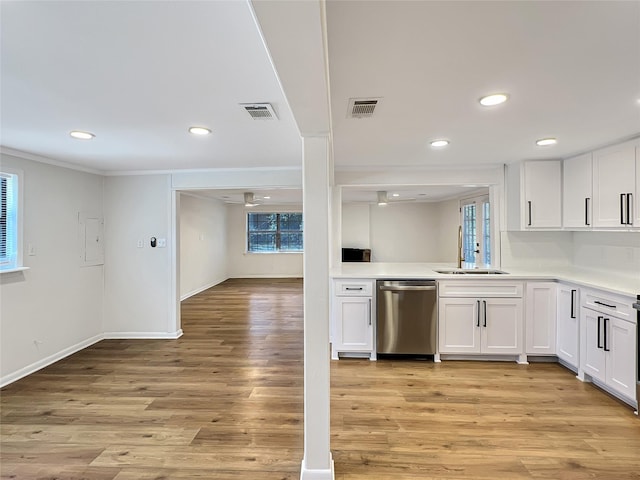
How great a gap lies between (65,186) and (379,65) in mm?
3860

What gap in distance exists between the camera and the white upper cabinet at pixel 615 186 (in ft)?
8.95

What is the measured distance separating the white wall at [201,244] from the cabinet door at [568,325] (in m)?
6.23

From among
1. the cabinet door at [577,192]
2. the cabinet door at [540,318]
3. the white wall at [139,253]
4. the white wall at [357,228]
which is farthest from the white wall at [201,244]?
the cabinet door at [577,192]

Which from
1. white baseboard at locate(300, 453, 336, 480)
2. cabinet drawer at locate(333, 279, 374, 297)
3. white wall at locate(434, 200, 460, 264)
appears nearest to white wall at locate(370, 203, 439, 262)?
white wall at locate(434, 200, 460, 264)

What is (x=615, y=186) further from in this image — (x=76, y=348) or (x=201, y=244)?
(x=201, y=244)

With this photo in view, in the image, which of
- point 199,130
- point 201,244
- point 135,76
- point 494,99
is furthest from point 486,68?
point 201,244

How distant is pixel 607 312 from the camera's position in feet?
9.05

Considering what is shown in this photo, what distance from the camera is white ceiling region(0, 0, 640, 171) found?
45.7 inches

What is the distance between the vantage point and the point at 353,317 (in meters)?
3.63

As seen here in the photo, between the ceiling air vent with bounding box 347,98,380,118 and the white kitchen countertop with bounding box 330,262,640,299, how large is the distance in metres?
1.86

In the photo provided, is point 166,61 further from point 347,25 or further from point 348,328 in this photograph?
point 348,328

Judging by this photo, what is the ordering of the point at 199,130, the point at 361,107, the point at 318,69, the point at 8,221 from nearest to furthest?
the point at 318,69, the point at 361,107, the point at 199,130, the point at 8,221

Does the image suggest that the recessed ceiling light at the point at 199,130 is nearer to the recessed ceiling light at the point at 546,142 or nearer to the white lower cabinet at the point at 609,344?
the recessed ceiling light at the point at 546,142

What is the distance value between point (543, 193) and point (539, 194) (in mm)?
43
